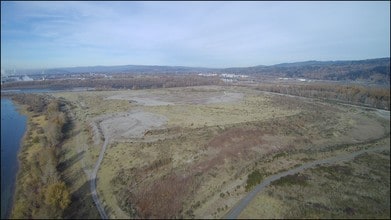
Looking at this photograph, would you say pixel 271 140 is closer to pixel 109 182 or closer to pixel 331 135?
pixel 331 135

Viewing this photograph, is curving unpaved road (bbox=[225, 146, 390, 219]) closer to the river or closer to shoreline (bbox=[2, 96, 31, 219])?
shoreline (bbox=[2, 96, 31, 219])

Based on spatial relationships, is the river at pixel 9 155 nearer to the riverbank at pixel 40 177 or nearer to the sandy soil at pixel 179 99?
the riverbank at pixel 40 177

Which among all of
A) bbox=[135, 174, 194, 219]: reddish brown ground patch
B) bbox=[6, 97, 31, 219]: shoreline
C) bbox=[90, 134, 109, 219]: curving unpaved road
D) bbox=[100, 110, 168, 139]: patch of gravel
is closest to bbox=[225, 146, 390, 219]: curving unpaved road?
bbox=[135, 174, 194, 219]: reddish brown ground patch

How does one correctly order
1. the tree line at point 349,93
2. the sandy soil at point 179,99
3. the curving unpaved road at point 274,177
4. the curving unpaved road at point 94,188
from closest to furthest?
1. the curving unpaved road at point 274,177
2. the curving unpaved road at point 94,188
3. the tree line at point 349,93
4. the sandy soil at point 179,99

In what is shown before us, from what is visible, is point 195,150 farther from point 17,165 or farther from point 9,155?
point 9,155

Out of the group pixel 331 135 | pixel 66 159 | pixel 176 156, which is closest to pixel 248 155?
pixel 176 156

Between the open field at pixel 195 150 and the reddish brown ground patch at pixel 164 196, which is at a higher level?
the open field at pixel 195 150

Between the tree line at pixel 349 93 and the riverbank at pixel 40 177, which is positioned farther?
the tree line at pixel 349 93

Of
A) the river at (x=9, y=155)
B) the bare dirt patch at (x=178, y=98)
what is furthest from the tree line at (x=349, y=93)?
the river at (x=9, y=155)
